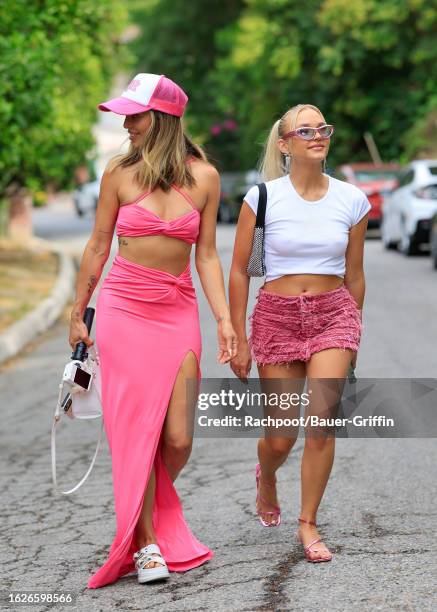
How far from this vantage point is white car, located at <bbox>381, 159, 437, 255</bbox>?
21938 mm

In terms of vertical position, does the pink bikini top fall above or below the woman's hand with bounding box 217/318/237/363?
above

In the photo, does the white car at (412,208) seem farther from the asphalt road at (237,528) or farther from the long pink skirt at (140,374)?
the long pink skirt at (140,374)

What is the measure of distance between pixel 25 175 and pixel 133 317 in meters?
21.2

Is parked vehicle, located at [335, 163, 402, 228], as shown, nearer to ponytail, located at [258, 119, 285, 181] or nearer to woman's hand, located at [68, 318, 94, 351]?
ponytail, located at [258, 119, 285, 181]

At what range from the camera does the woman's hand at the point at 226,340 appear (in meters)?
5.20

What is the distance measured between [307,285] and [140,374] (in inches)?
30.4

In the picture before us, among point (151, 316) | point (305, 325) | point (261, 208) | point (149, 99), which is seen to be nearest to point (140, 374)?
point (151, 316)

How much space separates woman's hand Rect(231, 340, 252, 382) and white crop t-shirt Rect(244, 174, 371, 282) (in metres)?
0.32

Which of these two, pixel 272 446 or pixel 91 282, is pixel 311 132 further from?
pixel 272 446

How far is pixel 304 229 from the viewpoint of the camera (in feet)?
17.4

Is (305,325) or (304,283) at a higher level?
(304,283)

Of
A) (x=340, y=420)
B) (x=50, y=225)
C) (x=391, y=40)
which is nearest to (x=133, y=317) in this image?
(x=340, y=420)

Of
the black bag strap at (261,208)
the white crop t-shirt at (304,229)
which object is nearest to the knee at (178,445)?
the white crop t-shirt at (304,229)

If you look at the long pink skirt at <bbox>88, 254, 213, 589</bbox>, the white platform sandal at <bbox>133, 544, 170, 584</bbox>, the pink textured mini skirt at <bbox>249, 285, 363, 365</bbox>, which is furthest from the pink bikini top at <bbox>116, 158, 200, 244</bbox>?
the white platform sandal at <bbox>133, 544, 170, 584</bbox>
